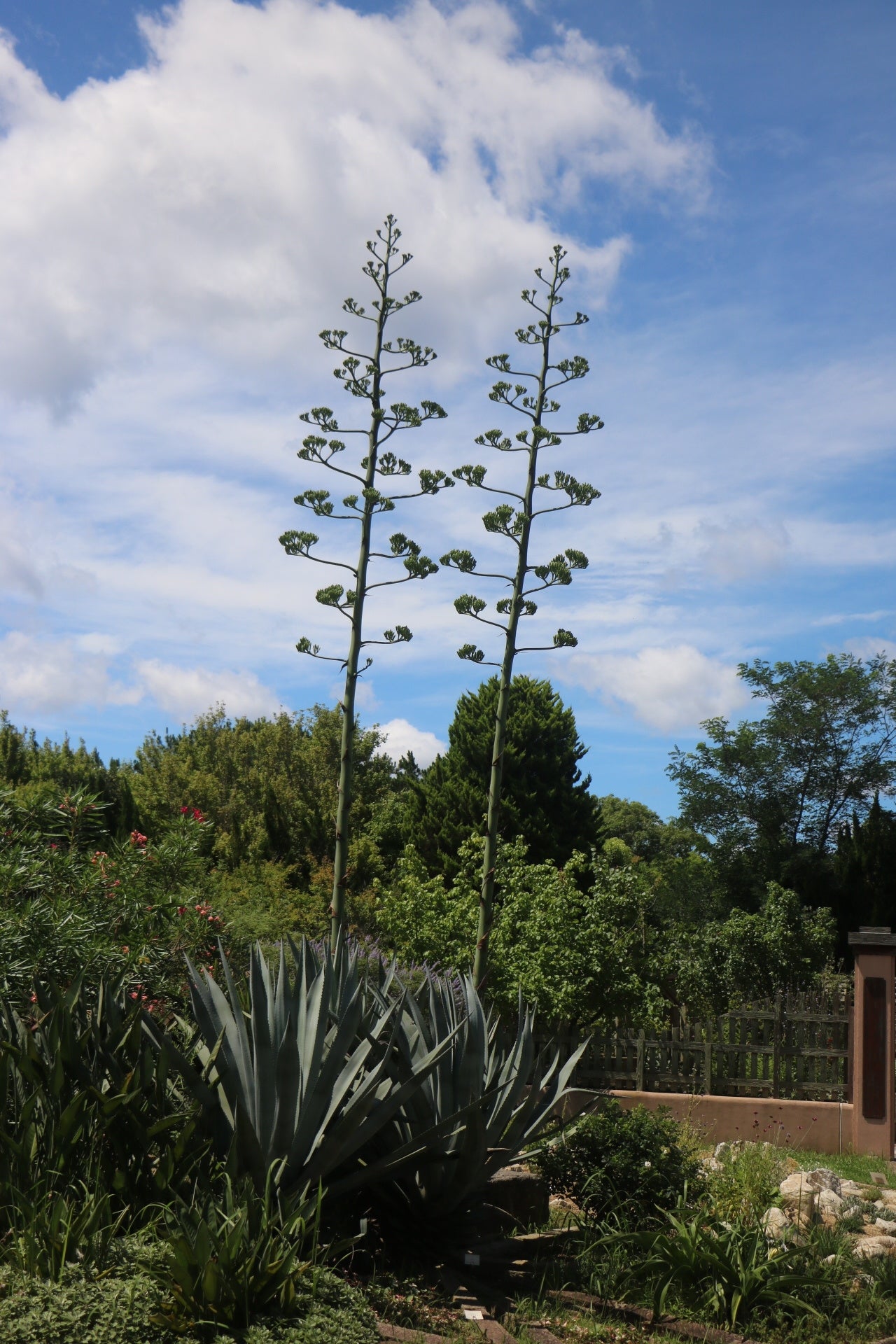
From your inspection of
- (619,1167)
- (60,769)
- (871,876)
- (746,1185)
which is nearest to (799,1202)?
(746,1185)

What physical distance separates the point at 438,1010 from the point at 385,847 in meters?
19.6

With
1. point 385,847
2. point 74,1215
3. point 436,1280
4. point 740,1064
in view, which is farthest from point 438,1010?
point 385,847

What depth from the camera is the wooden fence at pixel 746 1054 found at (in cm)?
1202

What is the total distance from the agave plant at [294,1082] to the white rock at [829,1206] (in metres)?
3.22

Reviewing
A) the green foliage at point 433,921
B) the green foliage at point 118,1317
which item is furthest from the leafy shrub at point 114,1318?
the green foliage at point 433,921

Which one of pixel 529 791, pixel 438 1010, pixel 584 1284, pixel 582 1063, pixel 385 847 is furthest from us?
pixel 385 847

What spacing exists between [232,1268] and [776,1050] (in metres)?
9.63

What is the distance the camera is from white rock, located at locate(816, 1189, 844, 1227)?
6867 mm

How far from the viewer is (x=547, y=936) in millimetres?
14430

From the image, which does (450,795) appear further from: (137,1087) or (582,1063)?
(137,1087)

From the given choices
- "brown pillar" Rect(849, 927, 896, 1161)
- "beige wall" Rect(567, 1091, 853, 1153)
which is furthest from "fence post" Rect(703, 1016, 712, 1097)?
"brown pillar" Rect(849, 927, 896, 1161)

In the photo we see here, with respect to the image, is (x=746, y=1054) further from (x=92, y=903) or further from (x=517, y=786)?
(x=517, y=786)

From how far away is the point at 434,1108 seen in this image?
17.9ft

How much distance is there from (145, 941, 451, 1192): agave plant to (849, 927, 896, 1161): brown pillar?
7.57m
